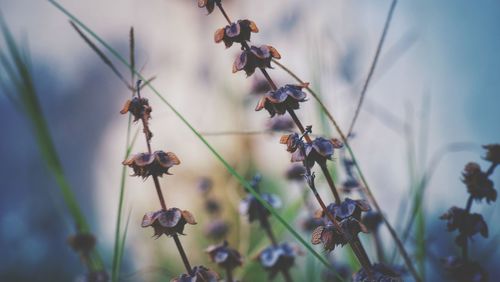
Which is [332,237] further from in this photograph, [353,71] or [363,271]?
[353,71]

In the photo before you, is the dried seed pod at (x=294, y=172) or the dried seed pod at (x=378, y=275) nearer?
the dried seed pod at (x=378, y=275)

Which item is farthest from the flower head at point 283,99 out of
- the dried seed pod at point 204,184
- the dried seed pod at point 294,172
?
the dried seed pod at point 204,184

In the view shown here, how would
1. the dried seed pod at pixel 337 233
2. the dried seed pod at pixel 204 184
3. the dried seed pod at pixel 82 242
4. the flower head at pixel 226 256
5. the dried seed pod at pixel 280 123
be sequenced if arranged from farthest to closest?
the dried seed pod at pixel 204 184
the dried seed pod at pixel 280 123
the dried seed pod at pixel 82 242
the flower head at pixel 226 256
the dried seed pod at pixel 337 233

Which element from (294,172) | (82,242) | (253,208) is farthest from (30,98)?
(294,172)

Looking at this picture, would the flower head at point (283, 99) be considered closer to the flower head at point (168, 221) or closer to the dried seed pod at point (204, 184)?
the flower head at point (168, 221)

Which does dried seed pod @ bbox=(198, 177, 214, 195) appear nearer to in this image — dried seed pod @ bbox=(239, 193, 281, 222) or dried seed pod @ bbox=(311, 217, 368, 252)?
dried seed pod @ bbox=(239, 193, 281, 222)

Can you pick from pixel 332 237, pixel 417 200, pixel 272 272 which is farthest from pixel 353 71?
pixel 332 237

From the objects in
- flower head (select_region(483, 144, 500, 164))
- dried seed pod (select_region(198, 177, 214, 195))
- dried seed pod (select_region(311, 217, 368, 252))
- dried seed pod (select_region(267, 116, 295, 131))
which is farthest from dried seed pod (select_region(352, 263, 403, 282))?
dried seed pod (select_region(198, 177, 214, 195))
